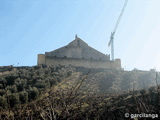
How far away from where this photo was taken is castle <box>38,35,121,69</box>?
39463 mm

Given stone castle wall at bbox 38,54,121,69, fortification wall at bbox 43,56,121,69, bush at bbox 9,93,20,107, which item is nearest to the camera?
bush at bbox 9,93,20,107

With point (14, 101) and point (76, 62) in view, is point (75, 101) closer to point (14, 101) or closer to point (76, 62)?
point (14, 101)

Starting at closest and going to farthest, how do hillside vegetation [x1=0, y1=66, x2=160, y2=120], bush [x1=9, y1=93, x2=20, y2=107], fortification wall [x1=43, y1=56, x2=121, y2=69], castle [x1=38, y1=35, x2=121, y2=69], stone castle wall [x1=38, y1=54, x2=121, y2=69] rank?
hillside vegetation [x1=0, y1=66, x2=160, y2=120]
bush [x1=9, y1=93, x2=20, y2=107]
stone castle wall [x1=38, y1=54, x2=121, y2=69]
fortification wall [x1=43, y1=56, x2=121, y2=69]
castle [x1=38, y1=35, x2=121, y2=69]

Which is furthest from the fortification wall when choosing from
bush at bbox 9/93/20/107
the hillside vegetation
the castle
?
bush at bbox 9/93/20/107

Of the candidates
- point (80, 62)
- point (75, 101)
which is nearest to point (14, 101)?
point (75, 101)

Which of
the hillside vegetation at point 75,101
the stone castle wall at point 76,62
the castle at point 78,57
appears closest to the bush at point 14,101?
the hillside vegetation at point 75,101

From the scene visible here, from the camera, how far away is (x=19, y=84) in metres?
19.6

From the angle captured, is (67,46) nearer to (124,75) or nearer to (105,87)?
(124,75)

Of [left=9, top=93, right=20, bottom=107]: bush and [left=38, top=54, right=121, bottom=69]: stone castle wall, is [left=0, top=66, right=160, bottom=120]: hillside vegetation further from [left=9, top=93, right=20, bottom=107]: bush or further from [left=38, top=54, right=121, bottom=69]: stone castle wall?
[left=38, top=54, right=121, bottom=69]: stone castle wall

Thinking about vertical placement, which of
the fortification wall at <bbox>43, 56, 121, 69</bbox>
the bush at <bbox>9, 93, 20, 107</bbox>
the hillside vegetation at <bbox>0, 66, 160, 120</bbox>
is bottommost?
the bush at <bbox>9, 93, 20, 107</bbox>

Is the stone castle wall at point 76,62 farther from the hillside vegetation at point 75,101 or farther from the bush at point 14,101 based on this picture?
the bush at point 14,101

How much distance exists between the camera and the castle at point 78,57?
1554 inches

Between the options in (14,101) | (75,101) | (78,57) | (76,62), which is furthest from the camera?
(78,57)

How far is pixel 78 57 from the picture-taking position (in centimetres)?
4812
